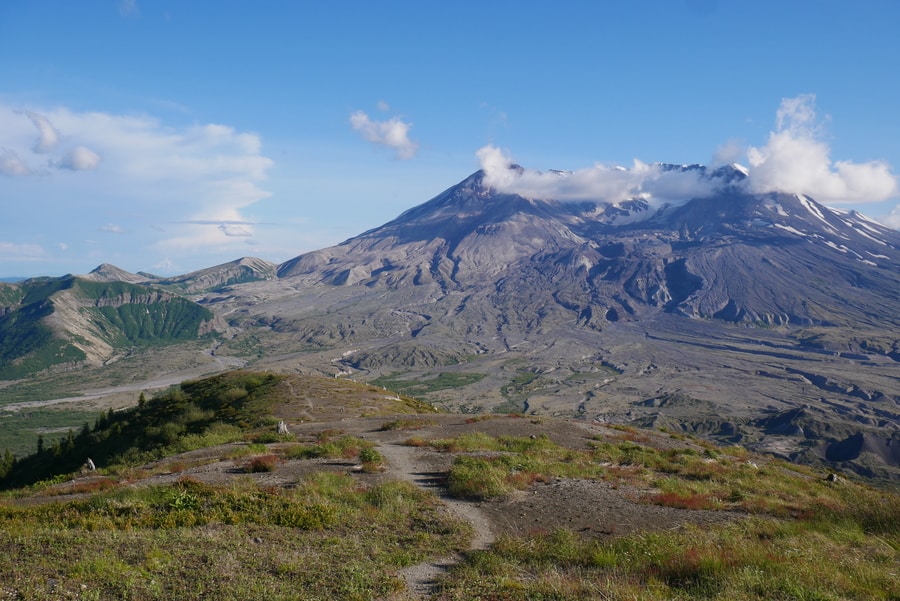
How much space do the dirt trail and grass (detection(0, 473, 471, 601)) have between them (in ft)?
1.14

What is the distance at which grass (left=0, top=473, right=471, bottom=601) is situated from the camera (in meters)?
8.70

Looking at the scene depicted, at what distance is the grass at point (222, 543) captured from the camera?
28.6ft

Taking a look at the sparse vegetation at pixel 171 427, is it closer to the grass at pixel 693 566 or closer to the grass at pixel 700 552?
the grass at pixel 700 552

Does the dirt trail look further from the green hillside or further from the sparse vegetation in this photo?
the sparse vegetation

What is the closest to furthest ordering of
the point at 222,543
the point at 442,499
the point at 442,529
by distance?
the point at 222,543
the point at 442,529
the point at 442,499

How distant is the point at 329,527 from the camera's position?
12.9 m

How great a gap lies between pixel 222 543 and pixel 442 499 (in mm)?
7339

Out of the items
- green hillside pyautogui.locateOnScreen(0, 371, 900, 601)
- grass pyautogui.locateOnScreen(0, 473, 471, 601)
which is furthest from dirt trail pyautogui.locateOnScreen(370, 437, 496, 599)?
grass pyautogui.locateOnScreen(0, 473, 471, 601)

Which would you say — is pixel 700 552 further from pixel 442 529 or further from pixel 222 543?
pixel 222 543

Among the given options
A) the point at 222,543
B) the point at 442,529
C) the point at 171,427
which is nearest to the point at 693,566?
the point at 442,529

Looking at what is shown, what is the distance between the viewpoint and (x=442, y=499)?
16.6 metres

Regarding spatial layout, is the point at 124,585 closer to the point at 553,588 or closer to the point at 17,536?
the point at 17,536

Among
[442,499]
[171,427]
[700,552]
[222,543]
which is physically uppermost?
[222,543]

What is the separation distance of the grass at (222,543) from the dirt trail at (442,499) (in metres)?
0.35
